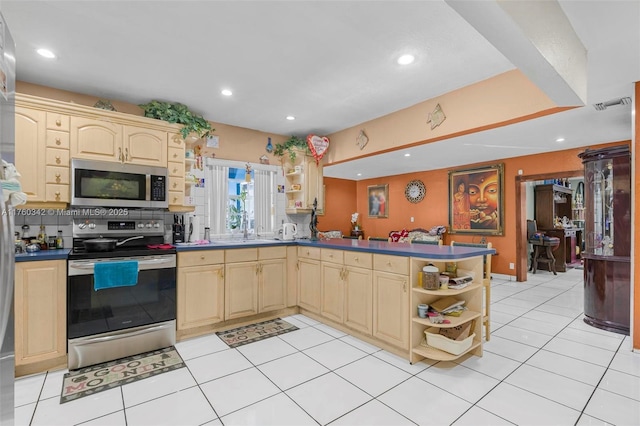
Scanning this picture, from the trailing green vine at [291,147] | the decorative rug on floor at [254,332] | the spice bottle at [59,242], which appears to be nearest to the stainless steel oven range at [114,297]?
the spice bottle at [59,242]

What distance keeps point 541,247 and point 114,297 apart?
7.98 meters

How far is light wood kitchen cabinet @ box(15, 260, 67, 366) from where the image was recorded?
2354 millimetres

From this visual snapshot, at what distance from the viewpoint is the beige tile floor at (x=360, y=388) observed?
1873 mm

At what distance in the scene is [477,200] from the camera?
20.9 ft

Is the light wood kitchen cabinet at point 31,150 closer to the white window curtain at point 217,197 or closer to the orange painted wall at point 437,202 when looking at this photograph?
the white window curtain at point 217,197

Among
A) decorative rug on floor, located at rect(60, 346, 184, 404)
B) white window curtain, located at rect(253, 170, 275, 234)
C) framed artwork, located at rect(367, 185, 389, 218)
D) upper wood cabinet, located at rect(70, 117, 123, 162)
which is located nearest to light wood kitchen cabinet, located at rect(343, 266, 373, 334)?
decorative rug on floor, located at rect(60, 346, 184, 404)

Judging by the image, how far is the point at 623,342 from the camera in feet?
9.86

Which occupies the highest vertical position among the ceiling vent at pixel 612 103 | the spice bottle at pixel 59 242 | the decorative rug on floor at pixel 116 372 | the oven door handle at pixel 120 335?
the ceiling vent at pixel 612 103

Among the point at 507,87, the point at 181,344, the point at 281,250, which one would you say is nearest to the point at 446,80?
the point at 507,87

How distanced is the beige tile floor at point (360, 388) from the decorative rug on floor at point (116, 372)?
0.08 meters

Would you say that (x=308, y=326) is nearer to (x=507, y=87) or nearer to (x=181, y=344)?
(x=181, y=344)

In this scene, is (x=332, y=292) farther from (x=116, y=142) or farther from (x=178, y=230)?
(x=116, y=142)

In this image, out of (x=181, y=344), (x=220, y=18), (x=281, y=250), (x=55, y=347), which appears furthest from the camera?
(x=281, y=250)

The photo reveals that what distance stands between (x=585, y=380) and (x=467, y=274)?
3.52 feet
